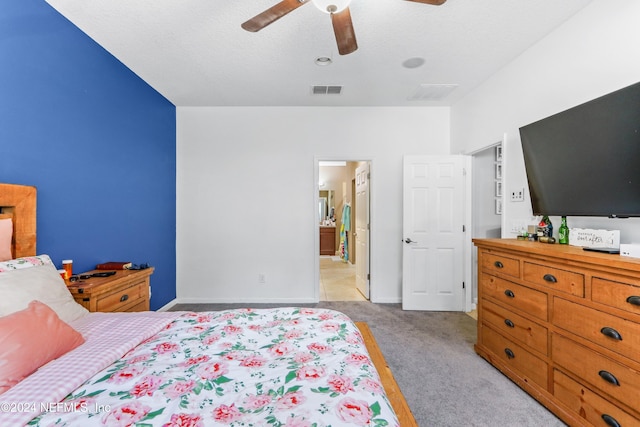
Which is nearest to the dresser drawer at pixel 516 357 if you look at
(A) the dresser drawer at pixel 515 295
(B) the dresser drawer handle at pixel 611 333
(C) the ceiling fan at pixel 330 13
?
(A) the dresser drawer at pixel 515 295

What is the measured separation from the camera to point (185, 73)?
3043mm

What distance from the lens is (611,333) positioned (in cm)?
145

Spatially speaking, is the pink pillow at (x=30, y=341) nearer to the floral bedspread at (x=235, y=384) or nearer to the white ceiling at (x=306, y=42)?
the floral bedspread at (x=235, y=384)

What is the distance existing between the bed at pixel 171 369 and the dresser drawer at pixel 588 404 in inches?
47.2

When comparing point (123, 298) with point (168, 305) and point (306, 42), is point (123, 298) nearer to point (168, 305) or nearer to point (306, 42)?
point (168, 305)

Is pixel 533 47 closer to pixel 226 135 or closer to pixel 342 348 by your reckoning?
pixel 342 348

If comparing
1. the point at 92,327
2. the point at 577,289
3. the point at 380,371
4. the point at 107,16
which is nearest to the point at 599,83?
the point at 577,289

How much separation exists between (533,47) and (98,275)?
414 cm

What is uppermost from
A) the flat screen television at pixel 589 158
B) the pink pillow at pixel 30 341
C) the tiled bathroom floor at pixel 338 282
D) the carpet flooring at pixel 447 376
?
the flat screen television at pixel 589 158

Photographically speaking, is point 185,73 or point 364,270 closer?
point 185,73

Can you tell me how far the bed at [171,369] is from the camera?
864mm

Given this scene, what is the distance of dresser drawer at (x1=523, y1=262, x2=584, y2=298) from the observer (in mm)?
1639

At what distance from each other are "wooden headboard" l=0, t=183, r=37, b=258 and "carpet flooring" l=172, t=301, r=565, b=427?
2.73m

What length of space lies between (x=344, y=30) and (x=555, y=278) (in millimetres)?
2068
